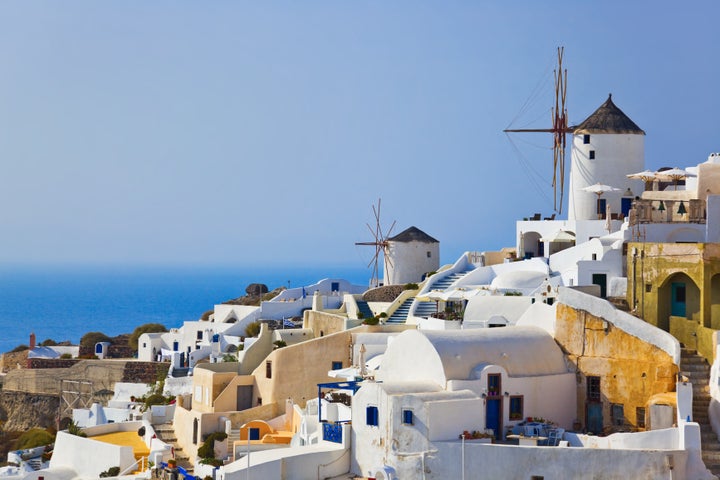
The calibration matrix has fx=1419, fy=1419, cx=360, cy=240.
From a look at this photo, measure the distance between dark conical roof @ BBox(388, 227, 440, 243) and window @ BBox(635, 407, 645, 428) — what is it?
84.6 ft

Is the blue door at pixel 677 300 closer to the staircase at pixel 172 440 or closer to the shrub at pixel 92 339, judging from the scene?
the staircase at pixel 172 440

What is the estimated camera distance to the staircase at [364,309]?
51.8 m

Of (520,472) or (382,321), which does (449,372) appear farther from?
(382,321)

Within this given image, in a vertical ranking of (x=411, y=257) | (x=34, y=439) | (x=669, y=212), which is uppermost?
Result: (x=669, y=212)

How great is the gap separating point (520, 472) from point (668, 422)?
148 inches

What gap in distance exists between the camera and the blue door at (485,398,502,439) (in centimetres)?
3372

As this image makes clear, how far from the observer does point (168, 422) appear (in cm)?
4594

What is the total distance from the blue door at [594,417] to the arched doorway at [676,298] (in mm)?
2984

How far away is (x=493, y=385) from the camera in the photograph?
34.1m

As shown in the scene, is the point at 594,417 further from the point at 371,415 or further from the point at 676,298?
the point at 371,415

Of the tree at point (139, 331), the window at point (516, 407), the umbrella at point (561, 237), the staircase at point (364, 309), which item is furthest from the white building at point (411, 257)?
the window at point (516, 407)

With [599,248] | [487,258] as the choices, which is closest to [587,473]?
[599,248]

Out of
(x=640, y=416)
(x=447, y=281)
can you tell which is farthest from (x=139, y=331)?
(x=640, y=416)

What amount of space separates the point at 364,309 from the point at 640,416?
1968 centimetres
